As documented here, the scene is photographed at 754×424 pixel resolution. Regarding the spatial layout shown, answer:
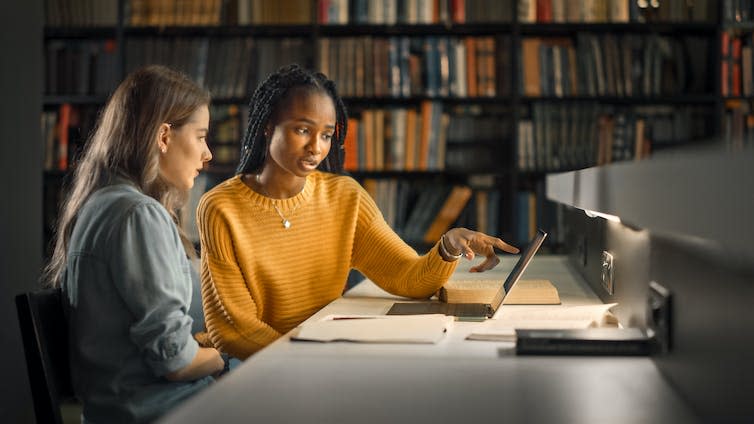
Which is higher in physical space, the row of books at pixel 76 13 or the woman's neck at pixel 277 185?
the row of books at pixel 76 13

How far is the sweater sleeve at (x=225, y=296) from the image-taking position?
1813 mm

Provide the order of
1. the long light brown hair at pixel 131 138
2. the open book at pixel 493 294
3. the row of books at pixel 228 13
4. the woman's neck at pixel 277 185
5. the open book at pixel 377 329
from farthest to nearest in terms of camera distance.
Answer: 1. the row of books at pixel 228 13
2. the woman's neck at pixel 277 185
3. the open book at pixel 493 294
4. the long light brown hair at pixel 131 138
5. the open book at pixel 377 329

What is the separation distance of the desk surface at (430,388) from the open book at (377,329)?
0.02 m

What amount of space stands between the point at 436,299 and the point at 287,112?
55 cm

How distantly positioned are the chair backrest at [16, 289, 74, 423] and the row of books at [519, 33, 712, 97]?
8.88 feet

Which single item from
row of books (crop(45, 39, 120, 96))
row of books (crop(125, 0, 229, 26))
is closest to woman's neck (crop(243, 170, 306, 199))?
row of books (crop(125, 0, 229, 26))

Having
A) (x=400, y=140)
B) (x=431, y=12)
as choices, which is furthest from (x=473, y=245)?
(x=431, y=12)

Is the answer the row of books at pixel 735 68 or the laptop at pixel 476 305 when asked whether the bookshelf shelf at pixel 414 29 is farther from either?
the laptop at pixel 476 305

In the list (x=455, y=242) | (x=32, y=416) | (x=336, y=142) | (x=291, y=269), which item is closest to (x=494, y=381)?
(x=455, y=242)

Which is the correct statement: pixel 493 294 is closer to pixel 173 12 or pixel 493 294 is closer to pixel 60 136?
pixel 173 12

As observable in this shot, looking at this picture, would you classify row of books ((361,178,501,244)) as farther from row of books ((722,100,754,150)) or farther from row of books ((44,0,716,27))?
row of books ((722,100,754,150))

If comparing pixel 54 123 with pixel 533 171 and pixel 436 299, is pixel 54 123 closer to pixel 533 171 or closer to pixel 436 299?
pixel 533 171

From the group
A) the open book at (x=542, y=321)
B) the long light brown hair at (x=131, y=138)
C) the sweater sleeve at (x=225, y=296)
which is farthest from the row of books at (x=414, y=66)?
the open book at (x=542, y=321)

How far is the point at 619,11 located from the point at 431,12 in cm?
77
